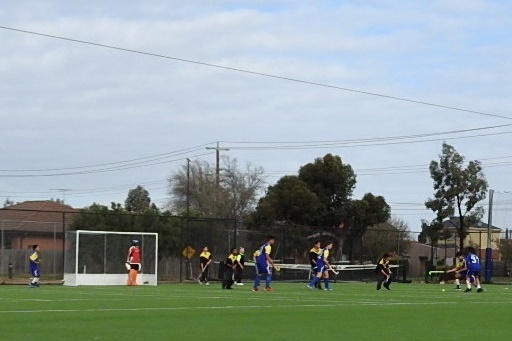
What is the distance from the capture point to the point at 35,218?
78188 mm

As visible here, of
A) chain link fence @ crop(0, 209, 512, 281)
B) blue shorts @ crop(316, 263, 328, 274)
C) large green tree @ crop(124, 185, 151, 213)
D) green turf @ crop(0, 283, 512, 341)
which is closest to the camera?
green turf @ crop(0, 283, 512, 341)

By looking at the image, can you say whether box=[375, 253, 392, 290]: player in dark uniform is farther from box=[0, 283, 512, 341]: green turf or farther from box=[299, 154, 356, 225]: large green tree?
box=[299, 154, 356, 225]: large green tree

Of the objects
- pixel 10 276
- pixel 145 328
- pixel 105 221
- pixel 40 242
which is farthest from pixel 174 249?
pixel 145 328

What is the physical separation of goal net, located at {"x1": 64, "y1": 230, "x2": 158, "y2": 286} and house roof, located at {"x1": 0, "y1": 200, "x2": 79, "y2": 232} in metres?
3.05

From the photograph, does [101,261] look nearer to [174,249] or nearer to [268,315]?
[174,249]

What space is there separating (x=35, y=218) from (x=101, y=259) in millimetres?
35722

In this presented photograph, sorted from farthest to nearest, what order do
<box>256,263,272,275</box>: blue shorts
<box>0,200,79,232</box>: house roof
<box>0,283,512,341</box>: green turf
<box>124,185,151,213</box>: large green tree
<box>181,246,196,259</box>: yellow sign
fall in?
<box>124,185,151,213</box>: large green tree < <box>0,200,79,232</box>: house roof < <box>181,246,196,259</box>: yellow sign < <box>256,263,272,275</box>: blue shorts < <box>0,283,512,341</box>: green turf

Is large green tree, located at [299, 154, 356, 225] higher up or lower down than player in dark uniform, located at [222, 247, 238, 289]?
higher up

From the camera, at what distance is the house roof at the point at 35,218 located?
5757cm

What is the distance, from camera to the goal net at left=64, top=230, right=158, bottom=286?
4272 centimetres

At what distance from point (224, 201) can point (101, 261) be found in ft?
153

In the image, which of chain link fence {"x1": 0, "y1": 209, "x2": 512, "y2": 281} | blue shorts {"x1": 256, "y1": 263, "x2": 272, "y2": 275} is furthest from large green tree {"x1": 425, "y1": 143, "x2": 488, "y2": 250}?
blue shorts {"x1": 256, "y1": 263, "x2": 272, "y2": 275}

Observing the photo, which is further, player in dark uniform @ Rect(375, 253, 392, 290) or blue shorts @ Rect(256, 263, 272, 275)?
player in dark uniform @ Rect(375, 253, 392, 290)

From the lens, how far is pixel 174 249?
177 ft
